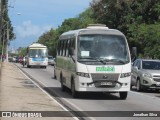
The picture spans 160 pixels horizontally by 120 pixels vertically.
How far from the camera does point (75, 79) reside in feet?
64.2

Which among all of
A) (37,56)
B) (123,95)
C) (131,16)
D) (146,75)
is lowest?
(123,95)

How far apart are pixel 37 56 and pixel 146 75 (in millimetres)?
37010

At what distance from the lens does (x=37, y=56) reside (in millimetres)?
60656

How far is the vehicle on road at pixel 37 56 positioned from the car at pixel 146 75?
3431 centimetres

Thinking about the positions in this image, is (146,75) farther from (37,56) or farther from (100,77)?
(37,56)

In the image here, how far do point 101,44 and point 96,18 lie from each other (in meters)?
47.0

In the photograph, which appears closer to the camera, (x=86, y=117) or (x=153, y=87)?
(x=86, y=117)

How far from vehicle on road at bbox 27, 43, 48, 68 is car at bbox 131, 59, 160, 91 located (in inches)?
1351

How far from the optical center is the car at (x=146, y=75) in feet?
80.1

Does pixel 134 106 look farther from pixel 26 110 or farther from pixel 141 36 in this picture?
pixel 141 36

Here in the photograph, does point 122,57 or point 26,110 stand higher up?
point 122,57

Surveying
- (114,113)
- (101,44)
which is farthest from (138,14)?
(114,113)

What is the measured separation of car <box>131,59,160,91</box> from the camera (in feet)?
80.1

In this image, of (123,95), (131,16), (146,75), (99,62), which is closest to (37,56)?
(131,16)
